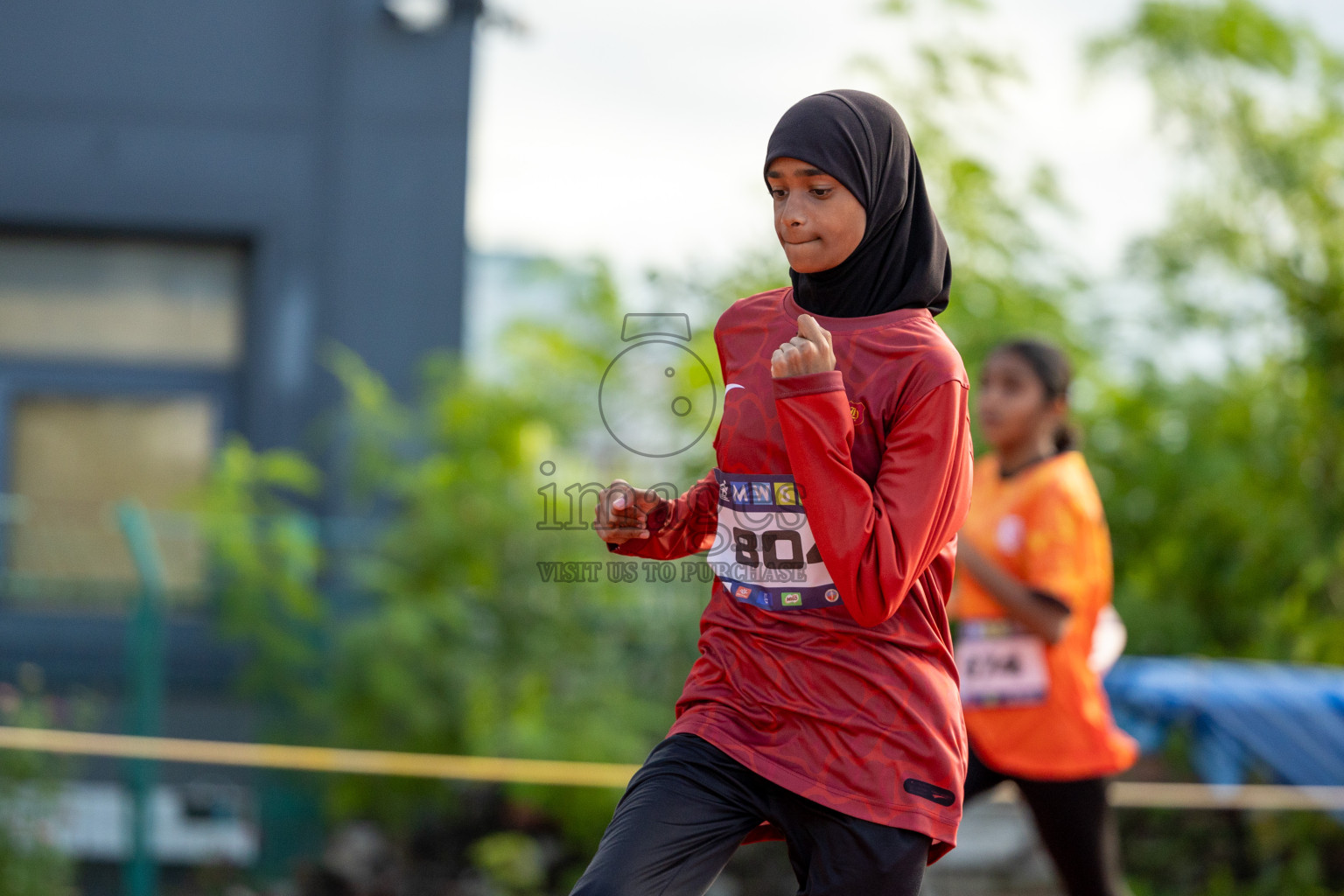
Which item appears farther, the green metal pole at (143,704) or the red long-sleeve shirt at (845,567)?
the green metal pole at (143,704)

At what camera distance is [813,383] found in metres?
1.73

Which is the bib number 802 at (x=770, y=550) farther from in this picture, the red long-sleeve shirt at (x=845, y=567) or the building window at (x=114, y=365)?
the building window at (x=114, y=365)

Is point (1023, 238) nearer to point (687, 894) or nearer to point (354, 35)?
point (354, 35)

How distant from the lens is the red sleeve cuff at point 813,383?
173cm

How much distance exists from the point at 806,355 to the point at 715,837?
705 millimetres

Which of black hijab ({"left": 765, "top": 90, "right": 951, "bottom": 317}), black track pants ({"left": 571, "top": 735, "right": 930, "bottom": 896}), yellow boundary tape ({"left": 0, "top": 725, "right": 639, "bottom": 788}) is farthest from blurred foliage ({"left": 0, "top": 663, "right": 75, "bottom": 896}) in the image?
black hijab ({"left": 765, "top": 90, "right": 951, "bottom": 317})

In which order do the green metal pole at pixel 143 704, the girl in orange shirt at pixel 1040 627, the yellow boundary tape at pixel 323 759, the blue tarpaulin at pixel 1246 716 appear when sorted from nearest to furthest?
the girl in orange shirt at pixel 1040 627 < the yellow boundary tape at pixel 323 759 < the blue tarpaulin at pixel 1246 716 < the green metal pole at pixel 143 704

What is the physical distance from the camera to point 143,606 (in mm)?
5105

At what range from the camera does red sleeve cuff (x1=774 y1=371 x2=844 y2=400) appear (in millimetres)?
1727

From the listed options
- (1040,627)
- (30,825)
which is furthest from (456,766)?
(1040,627)

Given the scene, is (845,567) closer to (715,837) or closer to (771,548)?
(771,548)

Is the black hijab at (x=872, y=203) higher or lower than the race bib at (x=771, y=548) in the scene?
higher

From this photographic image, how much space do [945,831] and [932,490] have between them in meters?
0.50
